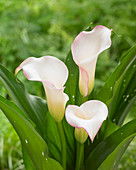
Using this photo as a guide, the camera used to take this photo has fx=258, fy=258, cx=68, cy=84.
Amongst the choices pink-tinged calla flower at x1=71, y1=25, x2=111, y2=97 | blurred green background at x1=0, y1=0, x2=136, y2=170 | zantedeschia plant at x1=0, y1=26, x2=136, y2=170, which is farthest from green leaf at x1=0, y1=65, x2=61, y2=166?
blurred green background at x1=0, y1=0, x2=136, y2=170

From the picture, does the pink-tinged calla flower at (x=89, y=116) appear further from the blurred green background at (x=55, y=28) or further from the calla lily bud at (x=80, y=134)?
the blurred green background at (x=55, y=28)

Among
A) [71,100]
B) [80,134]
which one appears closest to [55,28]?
[71,100]

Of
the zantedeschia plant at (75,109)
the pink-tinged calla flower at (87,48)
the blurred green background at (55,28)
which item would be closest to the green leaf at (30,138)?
the zantedeschia plant at (75,109)

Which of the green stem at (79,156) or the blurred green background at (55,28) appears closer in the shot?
the green stem at (79,156)

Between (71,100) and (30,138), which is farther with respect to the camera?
(71,100)

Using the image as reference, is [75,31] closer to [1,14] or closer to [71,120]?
[1,14]

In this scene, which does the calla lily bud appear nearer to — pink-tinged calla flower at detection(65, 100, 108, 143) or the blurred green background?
pink-tinged calla flower at detection(65, 100, 108, 143)

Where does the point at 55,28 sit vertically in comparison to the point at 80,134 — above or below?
below

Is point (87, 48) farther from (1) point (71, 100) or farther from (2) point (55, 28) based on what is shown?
(2) point (55, 28)

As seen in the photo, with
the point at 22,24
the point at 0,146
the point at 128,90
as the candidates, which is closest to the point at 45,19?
the point at 22,24
